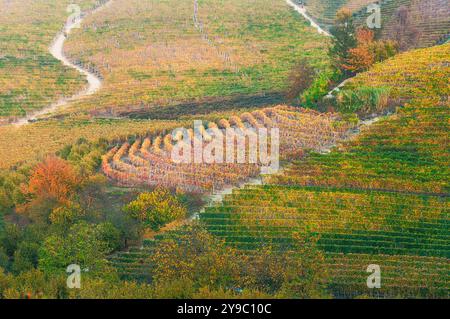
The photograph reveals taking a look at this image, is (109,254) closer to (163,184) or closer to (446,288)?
(163,184)

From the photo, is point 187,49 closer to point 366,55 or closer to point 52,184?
point 366,55

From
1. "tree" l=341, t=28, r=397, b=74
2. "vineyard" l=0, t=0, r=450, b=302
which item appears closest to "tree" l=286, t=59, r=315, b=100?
"vineyard" l=0, t=0, r=450, b=302

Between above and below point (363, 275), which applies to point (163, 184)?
above

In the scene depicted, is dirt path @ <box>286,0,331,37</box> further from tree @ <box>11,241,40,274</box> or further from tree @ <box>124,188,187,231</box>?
tree @ <box>11,241,40,274</box>

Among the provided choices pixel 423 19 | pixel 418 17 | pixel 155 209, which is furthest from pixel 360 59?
pixel 155 209

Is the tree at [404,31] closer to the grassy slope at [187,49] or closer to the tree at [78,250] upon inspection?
the grassy slope at [187,49]

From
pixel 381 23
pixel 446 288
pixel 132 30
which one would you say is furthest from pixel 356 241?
pixel 132 30
